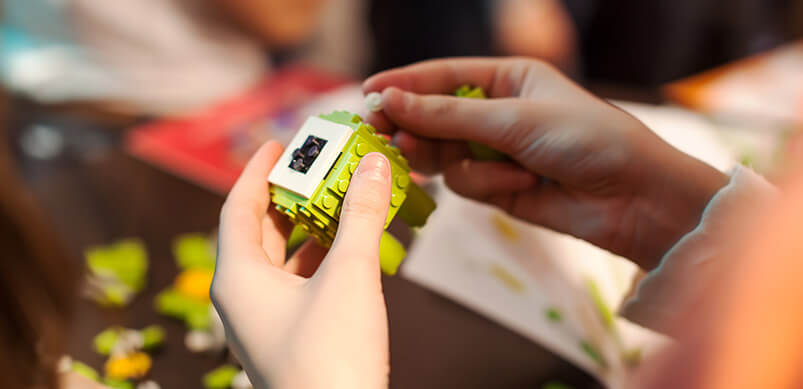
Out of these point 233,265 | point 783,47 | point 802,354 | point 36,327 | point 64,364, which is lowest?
point 36,327

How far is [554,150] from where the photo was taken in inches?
17.3

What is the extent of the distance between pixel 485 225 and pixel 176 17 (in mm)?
990

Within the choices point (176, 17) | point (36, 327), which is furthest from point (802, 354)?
point (176, 17)

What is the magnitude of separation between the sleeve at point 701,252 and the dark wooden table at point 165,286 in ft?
0.46

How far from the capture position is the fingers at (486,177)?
0.49 metres

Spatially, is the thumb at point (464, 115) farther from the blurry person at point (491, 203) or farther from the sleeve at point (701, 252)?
the sleeve at point (701, 252)

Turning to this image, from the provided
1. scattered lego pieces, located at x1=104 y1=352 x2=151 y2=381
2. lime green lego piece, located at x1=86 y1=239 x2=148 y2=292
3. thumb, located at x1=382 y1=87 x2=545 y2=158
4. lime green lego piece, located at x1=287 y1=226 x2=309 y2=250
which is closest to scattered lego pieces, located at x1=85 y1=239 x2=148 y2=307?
lime green lego piece, located at x1=86 y1=239 x2=148 y2=292

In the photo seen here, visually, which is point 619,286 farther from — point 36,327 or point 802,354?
point 36,327

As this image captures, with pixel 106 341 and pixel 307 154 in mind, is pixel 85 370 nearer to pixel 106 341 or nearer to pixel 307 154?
pixel 106 341

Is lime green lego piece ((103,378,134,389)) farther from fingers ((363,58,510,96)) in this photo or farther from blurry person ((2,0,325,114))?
blurry person ((2,0,325,114))

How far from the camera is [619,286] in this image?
1.59 ft

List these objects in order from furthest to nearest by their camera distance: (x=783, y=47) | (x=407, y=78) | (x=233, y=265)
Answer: (x=783, y=47), (x=407, y=78), (x=233, y=265)

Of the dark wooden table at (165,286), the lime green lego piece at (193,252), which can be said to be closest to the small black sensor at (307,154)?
the dark wooden table at (165,286)

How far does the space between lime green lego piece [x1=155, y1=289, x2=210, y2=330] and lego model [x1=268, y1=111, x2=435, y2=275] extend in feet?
0.79
